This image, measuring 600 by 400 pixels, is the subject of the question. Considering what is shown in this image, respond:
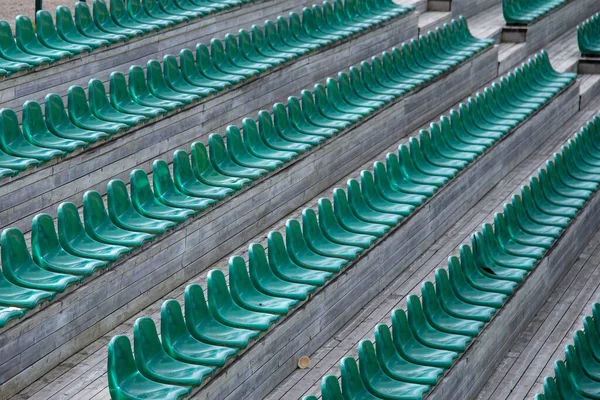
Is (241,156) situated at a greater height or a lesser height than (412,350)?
greater

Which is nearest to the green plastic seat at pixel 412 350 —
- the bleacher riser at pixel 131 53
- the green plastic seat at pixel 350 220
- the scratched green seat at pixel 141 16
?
the green plastic seat at pixel 350 220

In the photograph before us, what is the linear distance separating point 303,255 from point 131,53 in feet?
5.61

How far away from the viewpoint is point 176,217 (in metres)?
3.56

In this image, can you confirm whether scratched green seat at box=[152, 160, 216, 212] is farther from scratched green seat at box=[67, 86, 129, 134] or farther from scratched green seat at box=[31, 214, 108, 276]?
scratched green seat at box=[31, 214, 108, 276]

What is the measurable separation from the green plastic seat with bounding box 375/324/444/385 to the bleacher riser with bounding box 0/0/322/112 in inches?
75.0

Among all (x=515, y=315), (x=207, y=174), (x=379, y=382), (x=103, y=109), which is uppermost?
(x=103, y=109)

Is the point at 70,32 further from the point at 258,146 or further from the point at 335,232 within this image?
the point at 335,232

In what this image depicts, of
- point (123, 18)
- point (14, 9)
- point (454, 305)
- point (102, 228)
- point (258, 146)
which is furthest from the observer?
point (14, 9)

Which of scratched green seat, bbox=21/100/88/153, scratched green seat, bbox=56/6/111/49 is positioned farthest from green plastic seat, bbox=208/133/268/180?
scratched green seat, bbox=56/6/111/49

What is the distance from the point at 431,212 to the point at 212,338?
5.43ft

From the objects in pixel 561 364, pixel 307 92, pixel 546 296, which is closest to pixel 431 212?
pixel 546 296

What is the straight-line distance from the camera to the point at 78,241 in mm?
3264

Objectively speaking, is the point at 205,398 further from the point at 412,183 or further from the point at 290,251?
the point at 412,183

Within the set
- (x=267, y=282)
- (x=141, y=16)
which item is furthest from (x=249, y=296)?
(x=141, y=16)
